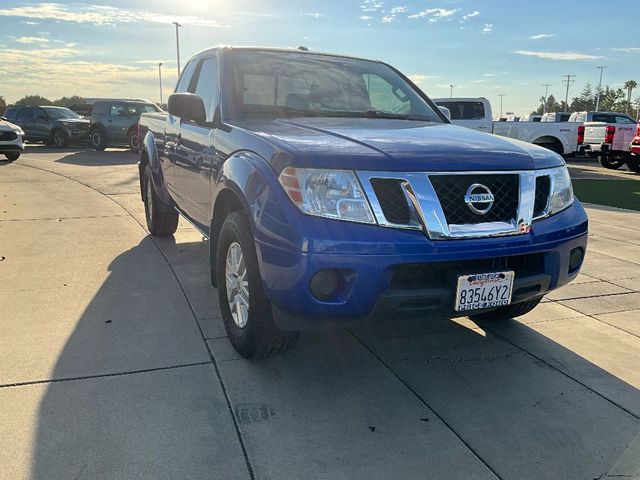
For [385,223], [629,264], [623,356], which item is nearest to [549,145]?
[629,264]

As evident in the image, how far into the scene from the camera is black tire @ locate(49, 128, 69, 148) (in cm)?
2181

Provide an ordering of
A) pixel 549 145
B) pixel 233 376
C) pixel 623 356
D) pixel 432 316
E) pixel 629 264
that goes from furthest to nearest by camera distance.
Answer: pixel 549 145 < pixel 629 264 < pixel 623 356 < pixel 233 376 < pixel 432 316

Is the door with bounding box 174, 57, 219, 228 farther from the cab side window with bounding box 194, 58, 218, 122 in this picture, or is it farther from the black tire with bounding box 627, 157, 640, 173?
the black tire with bounding box 627, 157, 640, 173

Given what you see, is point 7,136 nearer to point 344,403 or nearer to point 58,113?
point 58,113

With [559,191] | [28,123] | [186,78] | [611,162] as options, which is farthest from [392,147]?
[28,123]

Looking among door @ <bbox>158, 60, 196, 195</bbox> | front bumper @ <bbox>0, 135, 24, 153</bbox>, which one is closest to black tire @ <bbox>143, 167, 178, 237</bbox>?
door @ <bbox>158, 60, 196, 195</bbox>

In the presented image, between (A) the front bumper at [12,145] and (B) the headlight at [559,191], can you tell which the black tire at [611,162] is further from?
(A) the front bumper at [12,145]

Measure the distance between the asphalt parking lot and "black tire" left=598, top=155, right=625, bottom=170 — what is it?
48.7 feet

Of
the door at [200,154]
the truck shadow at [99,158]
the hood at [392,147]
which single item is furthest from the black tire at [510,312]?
the truck shadow at [99,158]

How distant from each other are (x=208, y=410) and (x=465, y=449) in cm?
120

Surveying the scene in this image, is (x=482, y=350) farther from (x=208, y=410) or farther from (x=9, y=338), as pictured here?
(x=9, y=338)

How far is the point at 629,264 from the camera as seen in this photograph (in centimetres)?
560

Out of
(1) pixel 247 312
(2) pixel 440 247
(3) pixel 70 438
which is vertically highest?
(2) pixel 440 247

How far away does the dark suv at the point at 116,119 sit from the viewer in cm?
1989
